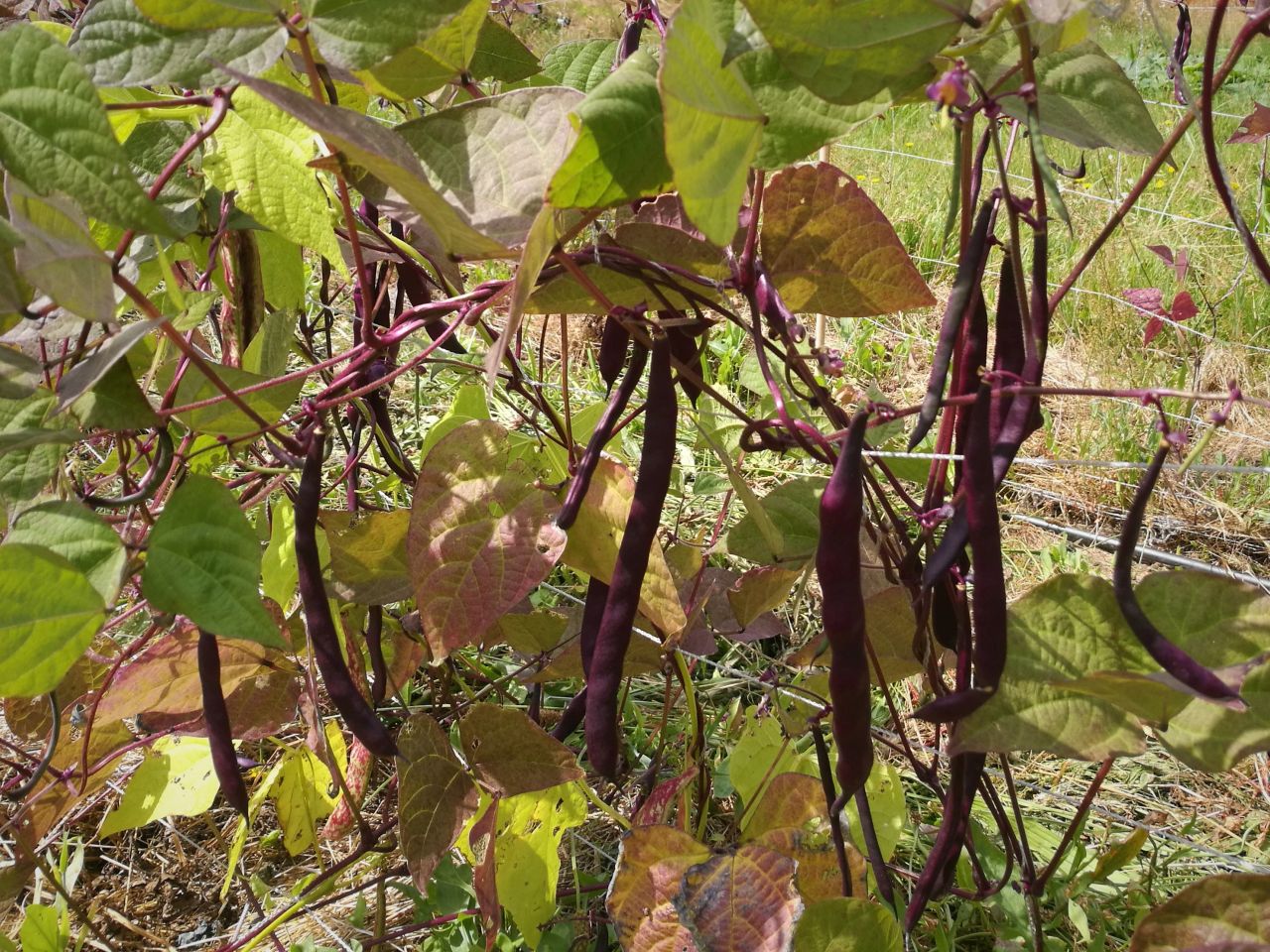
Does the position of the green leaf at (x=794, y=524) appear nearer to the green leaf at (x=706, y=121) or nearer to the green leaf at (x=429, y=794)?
the green leaf at (x=429, y=794)

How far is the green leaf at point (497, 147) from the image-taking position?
593mm

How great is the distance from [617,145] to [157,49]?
0.27 metres

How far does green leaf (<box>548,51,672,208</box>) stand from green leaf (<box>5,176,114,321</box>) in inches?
9.2

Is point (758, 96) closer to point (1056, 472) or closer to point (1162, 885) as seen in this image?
point (1162, 885)

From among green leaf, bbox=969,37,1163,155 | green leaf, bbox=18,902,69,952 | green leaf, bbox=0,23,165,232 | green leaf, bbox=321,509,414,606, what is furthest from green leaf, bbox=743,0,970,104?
green leaf, bbox=18,902,69,952

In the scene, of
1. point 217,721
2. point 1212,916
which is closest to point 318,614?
point 217,721

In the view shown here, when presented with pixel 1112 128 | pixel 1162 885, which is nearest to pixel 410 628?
pixel 1112 128

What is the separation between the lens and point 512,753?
0.86 metres

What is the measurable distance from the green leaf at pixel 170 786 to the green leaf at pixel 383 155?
68cm

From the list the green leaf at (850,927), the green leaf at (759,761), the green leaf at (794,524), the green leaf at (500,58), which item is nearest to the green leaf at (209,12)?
the green leaf at (500,58)

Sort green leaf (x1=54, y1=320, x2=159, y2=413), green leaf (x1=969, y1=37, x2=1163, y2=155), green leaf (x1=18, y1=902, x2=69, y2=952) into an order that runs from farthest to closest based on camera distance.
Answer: green leaf (x1=18, y1=902, x2=69, y2=952) → green leaf (x1=969, y1=37, x2=1163, y2=155) → green leaf (x1=54, y1=320, x2=159, y2=413)

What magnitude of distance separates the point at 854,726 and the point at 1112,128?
1.28 ft

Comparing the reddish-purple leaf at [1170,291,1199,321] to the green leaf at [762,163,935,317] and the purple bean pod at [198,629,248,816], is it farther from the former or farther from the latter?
the purple bean pod at [198,629,248,816]

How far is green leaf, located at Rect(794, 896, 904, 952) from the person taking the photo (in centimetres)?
69
